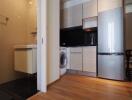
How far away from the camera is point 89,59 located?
3.29 meters

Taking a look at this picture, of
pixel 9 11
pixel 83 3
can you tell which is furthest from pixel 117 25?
pixel 9 11

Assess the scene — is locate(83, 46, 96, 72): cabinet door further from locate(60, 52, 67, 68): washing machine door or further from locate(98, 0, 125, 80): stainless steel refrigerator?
locate(60, 52, 67, 68): washing machine door

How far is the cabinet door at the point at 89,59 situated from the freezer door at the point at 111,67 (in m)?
0.17

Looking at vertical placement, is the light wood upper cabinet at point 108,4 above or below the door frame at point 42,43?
above

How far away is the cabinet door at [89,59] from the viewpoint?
10.5 ft

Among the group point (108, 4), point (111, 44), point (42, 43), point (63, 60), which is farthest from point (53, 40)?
point (108, 4)

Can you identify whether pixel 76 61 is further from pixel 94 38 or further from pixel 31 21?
pixel 31 21

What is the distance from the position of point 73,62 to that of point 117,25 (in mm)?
1586

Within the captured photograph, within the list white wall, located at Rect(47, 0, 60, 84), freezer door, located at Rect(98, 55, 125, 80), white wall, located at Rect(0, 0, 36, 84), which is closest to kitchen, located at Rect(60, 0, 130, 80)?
freezer door, located at Rect(98, 55, 125, 80)

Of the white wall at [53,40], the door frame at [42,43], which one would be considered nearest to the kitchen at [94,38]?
the white wall at [53,40]

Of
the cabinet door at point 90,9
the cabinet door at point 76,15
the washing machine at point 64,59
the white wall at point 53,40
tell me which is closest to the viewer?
the white wall at point 53,40

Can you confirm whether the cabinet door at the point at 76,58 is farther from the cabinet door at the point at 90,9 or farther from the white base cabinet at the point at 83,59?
the cabinet door at the point at 90,9

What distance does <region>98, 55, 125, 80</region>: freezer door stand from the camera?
2.79 m

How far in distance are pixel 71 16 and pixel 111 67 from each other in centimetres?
206
